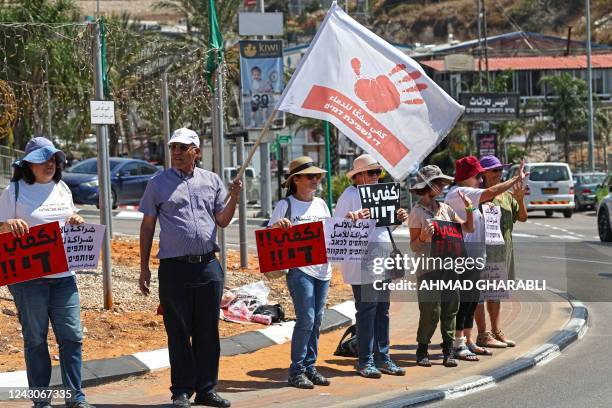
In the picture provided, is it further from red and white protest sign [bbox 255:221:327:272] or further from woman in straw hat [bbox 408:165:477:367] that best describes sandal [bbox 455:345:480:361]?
red and white protest sign [bbox 255:221:327:272]

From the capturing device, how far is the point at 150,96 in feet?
56.4

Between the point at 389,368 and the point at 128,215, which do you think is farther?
the point at 128,215

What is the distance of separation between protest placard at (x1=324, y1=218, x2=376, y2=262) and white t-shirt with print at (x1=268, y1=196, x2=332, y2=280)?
5.0 inches

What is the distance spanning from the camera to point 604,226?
25.7m

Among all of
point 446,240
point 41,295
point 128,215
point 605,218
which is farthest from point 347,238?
point 128,215

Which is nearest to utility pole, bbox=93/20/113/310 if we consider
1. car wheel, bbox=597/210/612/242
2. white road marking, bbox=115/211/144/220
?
car wheel, bbox=597/210/612/242

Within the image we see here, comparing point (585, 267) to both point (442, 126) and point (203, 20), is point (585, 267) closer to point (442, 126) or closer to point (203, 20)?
point (442, 126)

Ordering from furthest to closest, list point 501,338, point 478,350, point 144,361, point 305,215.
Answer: point 501,338, point 478,350, point 144,361, point 305,215

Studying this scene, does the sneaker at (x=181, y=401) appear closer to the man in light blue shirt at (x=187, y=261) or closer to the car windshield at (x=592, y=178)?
the man in light blue shirt at (x=187, y=261)

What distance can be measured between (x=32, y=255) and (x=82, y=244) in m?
0.59

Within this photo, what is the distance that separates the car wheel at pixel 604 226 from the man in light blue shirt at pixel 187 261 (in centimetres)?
1825

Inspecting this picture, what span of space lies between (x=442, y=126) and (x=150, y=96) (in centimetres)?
839

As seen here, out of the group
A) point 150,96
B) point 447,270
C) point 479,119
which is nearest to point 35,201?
point 447,270

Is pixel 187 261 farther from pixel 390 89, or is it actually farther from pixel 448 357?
Answer: pixel 448 357
